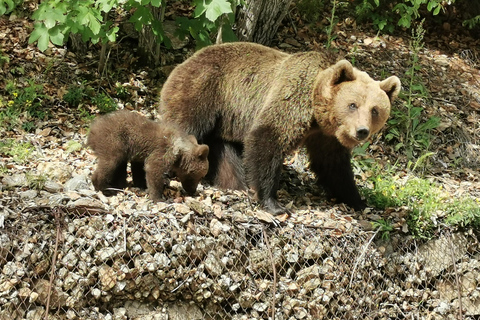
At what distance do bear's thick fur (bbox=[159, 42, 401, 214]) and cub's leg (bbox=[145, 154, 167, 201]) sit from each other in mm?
799

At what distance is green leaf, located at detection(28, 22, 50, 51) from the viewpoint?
6828mm

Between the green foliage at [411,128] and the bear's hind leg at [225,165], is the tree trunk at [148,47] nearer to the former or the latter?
the bear's hind leg at [225,165]

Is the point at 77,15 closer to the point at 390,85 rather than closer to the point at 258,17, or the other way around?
the point at 258,17

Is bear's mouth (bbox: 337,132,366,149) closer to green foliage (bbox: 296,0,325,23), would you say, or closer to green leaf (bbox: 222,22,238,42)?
green leaf (bbox: 222,22,238,42)

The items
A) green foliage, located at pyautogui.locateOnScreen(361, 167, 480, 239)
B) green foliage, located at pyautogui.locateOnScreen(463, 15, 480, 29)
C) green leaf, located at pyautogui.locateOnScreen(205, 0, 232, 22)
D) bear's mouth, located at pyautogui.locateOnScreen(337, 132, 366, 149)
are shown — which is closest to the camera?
bear's mouth, located at pyautogui.locateOnScreen(337, 132, 366, 149)

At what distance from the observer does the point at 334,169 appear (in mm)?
7293

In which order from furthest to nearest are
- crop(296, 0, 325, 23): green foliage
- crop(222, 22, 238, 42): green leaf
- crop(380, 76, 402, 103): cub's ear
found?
crop(296, 0, 325, 23): green foliage
crop(222, 22, 238, 42): green leaf
crop(380, 76, 402, 103): cub's ear

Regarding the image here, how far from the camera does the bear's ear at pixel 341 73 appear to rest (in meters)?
6.40

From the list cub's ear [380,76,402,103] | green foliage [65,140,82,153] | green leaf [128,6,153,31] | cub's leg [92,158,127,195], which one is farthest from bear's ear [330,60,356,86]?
green foliage [65,140,82,153]

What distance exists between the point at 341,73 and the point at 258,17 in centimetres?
310

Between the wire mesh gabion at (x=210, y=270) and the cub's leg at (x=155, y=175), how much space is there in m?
0.27

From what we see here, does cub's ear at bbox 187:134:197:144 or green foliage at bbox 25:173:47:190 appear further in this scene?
cub's ear at bbox 187:134:197:144

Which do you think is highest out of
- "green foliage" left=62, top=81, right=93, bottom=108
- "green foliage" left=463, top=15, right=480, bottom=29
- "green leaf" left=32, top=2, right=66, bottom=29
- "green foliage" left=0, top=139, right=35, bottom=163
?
"green leaf" left=32, top=2, right=66, bottom=29

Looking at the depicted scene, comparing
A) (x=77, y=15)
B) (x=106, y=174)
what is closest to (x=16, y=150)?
(x=106, y=174)
